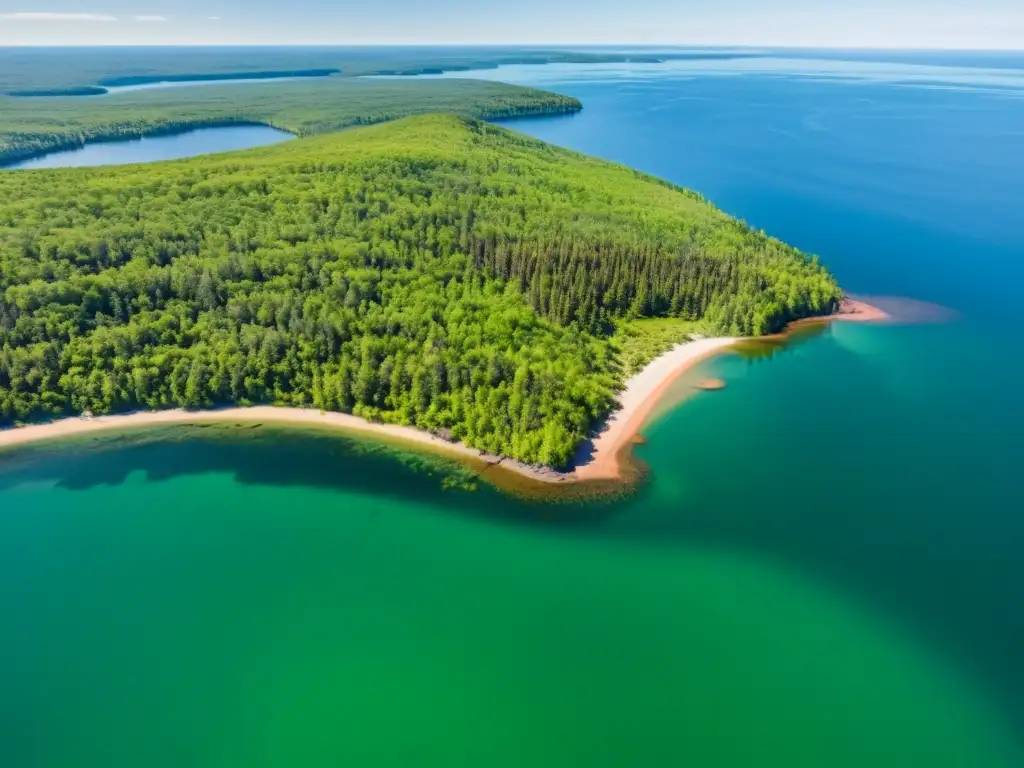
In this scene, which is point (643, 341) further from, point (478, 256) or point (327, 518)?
point (327, 518)

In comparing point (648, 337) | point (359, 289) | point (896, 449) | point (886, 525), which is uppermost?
point (359, 289)

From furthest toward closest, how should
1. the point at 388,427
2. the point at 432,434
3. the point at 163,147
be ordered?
the point at 163,147
the point at 388,427
the point at 432,434

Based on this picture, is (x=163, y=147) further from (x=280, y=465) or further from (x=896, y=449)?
(x=896, y=449)

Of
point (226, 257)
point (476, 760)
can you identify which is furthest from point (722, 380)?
point (226, 257)

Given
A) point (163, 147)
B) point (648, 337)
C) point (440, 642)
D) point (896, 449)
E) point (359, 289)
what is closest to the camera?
point (440, 642)

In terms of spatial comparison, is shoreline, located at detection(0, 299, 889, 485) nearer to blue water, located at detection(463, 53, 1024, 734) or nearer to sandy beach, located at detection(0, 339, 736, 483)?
sandy beach, located at detection(0, 339, 736, 483)

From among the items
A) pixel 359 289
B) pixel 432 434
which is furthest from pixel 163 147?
pixel 432 434

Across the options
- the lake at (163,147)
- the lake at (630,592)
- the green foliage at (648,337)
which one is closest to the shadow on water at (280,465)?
the lake at (630,592)

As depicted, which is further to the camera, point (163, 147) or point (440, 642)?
point (163, 147)
